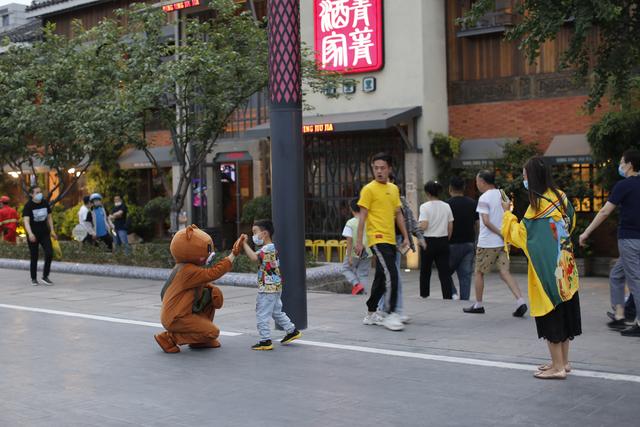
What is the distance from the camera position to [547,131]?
18.4m

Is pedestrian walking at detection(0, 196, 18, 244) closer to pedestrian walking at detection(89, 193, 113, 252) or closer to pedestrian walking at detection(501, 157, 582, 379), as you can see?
pedestrian walking at detection(89, 193, 113, 252)

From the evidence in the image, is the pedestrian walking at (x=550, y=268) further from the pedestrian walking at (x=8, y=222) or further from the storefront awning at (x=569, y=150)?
the pedestrian walking at (x=8, y=222)

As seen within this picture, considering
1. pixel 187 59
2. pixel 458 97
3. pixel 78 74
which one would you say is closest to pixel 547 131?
pixel 458 97

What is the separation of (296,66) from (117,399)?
14.3 ft

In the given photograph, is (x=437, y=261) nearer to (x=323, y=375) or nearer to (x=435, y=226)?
(x=435, y=226)

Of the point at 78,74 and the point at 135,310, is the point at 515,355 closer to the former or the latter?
the point at 135,310

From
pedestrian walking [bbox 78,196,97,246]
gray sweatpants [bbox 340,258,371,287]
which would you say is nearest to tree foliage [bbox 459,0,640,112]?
gray sweatpants [bbox 340,258,371,287]

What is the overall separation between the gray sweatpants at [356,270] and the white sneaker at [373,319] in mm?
3285

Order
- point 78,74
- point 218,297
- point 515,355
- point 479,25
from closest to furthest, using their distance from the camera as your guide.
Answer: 1. point 515,355
2. point 218,297
3. point 78,74
4. point 479,25

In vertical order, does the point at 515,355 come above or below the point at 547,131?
below

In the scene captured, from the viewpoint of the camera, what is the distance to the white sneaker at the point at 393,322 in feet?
30.5

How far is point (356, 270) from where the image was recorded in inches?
517

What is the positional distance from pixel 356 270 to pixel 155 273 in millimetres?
4131

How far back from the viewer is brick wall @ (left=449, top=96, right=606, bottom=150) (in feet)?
59.2
